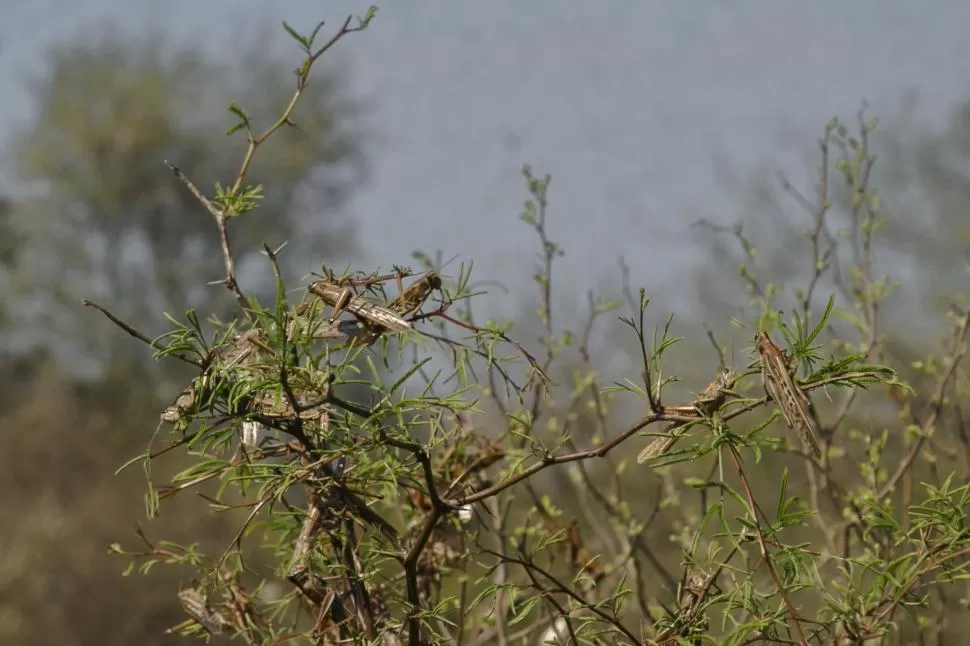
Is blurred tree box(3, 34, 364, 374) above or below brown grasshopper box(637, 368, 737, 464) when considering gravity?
above

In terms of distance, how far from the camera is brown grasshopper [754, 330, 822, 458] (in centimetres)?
41

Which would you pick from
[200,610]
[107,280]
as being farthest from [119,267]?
[200,610]

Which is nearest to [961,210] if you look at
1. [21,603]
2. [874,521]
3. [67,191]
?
[874,521]

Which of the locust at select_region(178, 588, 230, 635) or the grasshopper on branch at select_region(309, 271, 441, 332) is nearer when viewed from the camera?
the grasshopper on branch at select_region(309, 271, 441, 332)

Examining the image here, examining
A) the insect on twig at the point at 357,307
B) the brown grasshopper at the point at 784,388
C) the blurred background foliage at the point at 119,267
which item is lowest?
the brown grasshopper at the point at 784,388

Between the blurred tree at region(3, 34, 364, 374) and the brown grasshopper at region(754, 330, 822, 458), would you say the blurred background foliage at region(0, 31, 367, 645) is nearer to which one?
the blurred tree at region(3, 34, 364, 374)

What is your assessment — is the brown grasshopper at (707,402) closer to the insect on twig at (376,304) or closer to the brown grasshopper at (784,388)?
the brown grasshopper at (784,388)

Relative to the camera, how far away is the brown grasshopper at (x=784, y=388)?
16.1 inches

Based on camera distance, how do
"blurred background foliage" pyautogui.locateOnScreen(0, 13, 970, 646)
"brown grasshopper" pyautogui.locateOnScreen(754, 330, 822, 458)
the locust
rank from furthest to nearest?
"blurred background foliage" pyautogui.locateOnScreen(0, 13, 970, 646), the locust, "brown grasshopper" pyautogui.locateOnScreen(754, 330, 822, 458)

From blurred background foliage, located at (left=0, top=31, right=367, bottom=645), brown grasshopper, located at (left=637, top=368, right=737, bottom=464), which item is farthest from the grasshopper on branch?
blurred background foliage, located at (left=0, top=31, right=367, bottom=645)

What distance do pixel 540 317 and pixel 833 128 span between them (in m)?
0.40

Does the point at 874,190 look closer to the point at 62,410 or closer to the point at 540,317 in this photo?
the point at 540,317

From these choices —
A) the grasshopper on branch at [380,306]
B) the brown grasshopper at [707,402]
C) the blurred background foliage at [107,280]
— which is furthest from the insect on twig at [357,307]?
the blurred background foliage at [107,280]

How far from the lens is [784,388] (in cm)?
42
